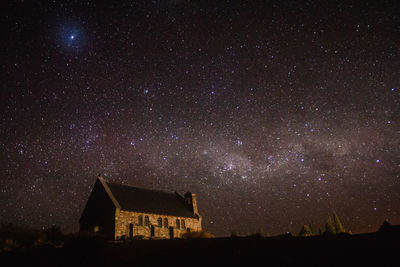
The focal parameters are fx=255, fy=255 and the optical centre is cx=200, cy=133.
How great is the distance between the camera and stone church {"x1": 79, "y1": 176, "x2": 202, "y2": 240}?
34.7 m

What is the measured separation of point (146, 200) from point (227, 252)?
31.7 meters

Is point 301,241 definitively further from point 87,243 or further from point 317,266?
point 87,243

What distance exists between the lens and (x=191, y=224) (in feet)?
147

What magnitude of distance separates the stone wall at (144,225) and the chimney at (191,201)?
3058 mm

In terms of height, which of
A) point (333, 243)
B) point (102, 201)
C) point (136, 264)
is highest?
point (102, 201)

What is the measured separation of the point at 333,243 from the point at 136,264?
10211 mm

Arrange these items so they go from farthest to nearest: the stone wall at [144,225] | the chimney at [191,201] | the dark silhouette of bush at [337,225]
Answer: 1. the dark silhouette of bush at [337,225]
2. the chimney at [191,201]
3. the stone wall at [144,225]

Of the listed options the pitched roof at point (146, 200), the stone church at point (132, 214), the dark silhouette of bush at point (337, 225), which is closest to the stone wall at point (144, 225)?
the stone church at point (132, 214)

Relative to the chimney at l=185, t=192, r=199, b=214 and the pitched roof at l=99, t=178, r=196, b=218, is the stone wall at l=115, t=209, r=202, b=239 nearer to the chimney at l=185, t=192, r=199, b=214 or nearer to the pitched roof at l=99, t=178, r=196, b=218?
the pitched roof at l=99, t=178, r=196, b=218

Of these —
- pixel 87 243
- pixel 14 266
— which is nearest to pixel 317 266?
pixel 87 243

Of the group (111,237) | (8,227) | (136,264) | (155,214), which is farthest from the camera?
(155,214)

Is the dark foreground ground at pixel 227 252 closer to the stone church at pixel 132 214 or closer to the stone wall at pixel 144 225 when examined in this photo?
the stone church at pixel 132 214

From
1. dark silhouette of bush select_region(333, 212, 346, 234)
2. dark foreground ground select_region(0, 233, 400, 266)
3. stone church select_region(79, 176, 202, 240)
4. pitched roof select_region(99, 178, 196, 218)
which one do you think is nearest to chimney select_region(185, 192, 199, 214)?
pitched roof select_region(99, 178, 196, 218)

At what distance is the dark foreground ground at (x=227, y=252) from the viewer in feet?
31.3
